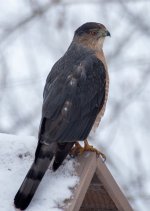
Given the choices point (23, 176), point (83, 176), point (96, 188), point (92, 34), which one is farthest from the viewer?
point (92, 34)

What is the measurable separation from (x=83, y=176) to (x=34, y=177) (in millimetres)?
253

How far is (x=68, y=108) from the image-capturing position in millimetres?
4578

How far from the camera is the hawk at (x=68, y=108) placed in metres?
4.14

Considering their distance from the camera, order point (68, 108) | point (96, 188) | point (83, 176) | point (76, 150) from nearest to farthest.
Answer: point (83, 176), point (96, 188), point (76, 150), point (68, 108)

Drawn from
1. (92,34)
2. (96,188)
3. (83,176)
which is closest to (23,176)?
(83,176)

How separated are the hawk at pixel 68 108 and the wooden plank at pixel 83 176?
0.10 metres

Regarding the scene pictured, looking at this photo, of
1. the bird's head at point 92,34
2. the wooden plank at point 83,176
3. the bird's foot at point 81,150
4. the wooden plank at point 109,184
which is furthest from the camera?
the bird's head at point 92,34

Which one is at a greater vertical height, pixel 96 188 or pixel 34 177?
pixel 34 177

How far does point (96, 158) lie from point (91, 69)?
3.34 feet

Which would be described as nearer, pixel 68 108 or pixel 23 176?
pixel 23 176

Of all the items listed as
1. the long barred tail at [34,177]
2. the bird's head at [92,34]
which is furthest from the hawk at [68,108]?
the bird's head at [92,34]

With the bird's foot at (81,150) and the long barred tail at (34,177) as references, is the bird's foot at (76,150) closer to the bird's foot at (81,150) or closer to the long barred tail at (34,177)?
the bird's foot at (81,150)

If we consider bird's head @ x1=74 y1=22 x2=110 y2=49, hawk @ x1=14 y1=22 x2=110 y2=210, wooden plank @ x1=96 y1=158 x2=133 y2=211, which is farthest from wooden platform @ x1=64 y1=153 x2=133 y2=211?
bird's head @ x1=74 y1=22 x2=110 y2=49

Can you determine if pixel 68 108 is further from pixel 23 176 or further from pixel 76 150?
pixel 23 176
